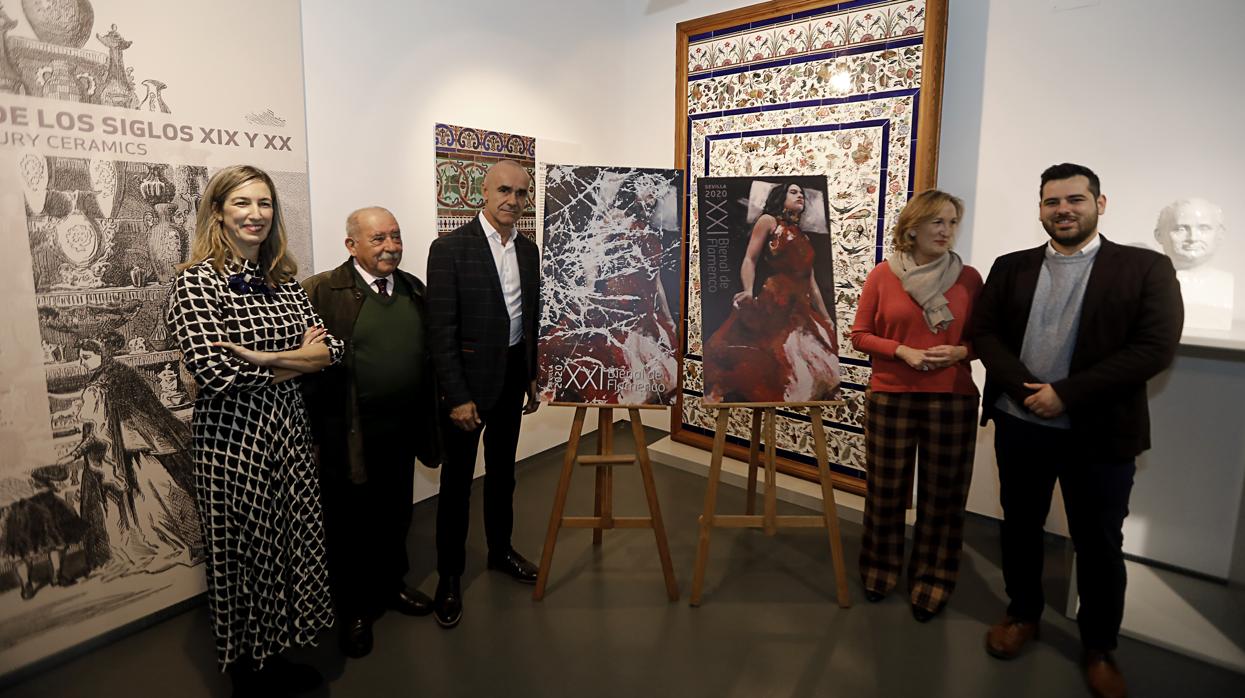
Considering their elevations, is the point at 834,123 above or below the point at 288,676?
above

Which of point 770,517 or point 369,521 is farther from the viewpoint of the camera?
point 770,517

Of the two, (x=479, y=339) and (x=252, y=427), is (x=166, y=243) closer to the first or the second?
(x=252, y=427)

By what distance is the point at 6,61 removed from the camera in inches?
78.1

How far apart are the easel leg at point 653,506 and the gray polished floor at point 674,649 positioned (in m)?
0.09

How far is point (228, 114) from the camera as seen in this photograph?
2.48 m

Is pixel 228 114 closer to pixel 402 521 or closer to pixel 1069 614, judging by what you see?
pixel 402 521

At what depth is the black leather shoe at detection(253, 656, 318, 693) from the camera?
6.91ft

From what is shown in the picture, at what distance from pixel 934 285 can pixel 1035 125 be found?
4.10ft

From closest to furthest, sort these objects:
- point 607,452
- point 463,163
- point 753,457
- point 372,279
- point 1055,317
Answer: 1. point 1055,317
2. point 372,279
3. point 607,452
4. point 753,457
5. point 463,163

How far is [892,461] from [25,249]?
312cm

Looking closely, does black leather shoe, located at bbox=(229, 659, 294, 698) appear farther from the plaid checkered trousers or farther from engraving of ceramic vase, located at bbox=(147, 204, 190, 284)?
the plaid checkered trousers

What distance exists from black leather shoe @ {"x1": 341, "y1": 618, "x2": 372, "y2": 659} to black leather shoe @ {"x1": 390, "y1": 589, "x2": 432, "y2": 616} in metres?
0.21

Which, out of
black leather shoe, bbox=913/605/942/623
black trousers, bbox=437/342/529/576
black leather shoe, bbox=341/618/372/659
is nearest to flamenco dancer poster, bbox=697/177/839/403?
black trousers, bbox=437/342/529/576

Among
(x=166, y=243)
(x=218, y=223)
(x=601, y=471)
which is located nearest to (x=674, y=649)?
(x=601, y=471)
